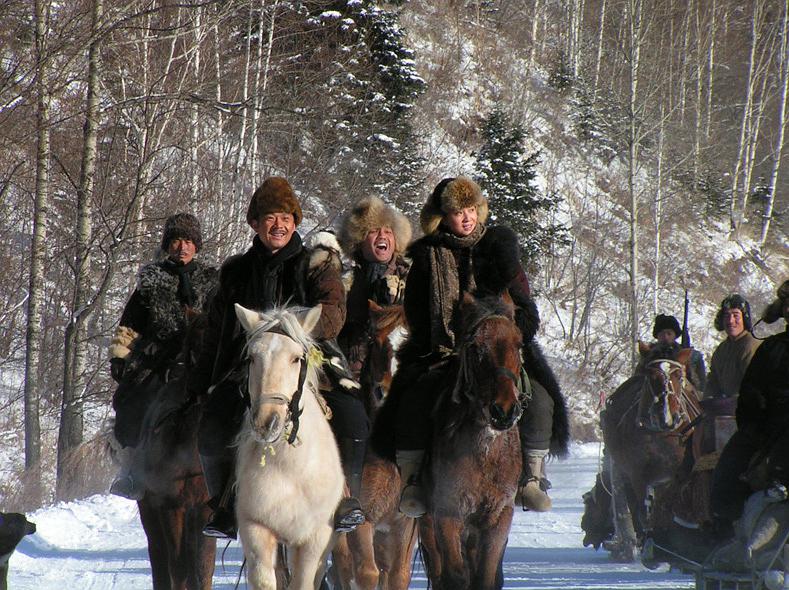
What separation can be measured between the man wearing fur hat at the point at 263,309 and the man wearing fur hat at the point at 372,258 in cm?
179

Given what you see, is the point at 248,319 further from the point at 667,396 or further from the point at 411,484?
the point at 667,396

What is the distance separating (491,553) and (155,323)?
3.57 m

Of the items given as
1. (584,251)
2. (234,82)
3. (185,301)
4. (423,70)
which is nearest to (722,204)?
(584,251)

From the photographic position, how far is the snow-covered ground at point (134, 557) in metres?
8.62

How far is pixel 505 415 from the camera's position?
17.0ft

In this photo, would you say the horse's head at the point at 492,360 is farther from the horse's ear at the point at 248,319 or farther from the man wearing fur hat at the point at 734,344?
the man wearing fur hat at the point at 734,344

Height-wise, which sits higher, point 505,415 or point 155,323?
point 155,323

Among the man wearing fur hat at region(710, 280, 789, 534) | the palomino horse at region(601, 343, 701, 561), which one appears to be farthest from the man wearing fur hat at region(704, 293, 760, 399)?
the man wearing fur hat at region(710, 280, 789, 534)

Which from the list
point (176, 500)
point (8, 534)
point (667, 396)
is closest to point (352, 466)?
point (176, 500)

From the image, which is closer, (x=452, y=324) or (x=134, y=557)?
(x=452, y=324)

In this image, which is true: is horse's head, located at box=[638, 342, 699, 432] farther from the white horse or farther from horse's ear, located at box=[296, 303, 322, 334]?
horse's ear, located at box=[296, 303, 322, 334]

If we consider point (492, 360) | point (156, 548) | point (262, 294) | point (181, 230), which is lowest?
point (156, 548)

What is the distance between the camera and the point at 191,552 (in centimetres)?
639

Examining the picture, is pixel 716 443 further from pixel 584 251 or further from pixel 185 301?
pixel 584 251
